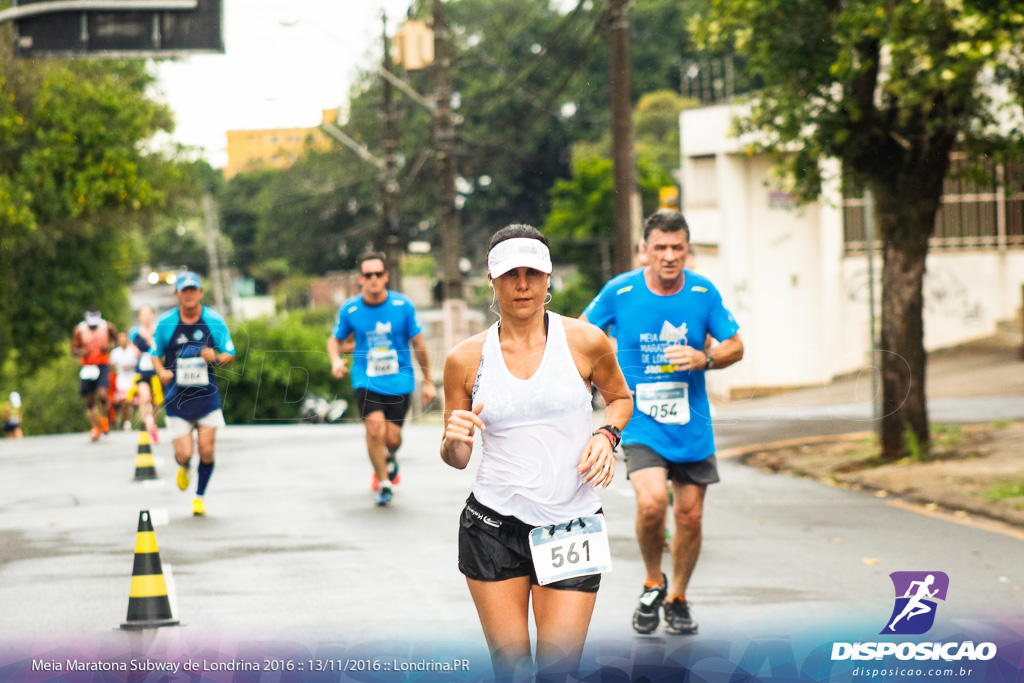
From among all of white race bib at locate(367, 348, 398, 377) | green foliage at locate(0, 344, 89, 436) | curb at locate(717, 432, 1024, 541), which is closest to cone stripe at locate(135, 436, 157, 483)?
white race bib at locate(367, 348, 398, 377)

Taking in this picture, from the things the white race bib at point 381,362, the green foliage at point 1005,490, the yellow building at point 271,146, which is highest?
the yellow building at point 271,146

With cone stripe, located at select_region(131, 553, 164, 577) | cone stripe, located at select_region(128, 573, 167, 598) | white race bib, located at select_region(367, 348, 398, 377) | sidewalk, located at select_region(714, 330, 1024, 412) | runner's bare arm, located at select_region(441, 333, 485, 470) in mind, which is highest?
runner's bare arm, located at select_region(441, 333, 485, 470)

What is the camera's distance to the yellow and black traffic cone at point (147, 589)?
6641 mm

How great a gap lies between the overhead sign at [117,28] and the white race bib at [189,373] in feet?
8.06

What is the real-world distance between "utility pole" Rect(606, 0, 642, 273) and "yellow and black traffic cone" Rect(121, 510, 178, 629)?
33.1ft

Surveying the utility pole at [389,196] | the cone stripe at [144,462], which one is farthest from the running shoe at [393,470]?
the utility pole at [389,196]

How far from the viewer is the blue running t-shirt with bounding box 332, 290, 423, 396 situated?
1062 centimetres

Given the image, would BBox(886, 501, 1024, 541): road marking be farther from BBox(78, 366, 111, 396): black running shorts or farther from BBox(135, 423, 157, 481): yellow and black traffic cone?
BBox(78, 366, 111, 396): black running shorts

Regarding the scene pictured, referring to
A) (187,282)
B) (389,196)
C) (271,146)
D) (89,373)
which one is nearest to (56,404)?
(271,146)

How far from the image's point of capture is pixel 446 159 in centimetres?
2273

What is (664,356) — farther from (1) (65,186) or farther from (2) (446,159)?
(2) (446,159)

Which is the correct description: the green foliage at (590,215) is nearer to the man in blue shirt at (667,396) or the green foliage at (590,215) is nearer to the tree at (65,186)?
the tree at (65,186)

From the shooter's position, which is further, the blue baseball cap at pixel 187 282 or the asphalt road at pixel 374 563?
the blue baseball cap at pixel 187 282

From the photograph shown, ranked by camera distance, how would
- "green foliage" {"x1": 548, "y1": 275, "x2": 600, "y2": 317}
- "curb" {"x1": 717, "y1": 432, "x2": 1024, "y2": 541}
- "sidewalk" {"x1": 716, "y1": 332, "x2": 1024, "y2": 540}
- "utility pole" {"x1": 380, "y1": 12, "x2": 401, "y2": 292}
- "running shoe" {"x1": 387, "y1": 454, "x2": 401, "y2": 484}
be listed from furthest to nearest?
"green foliage" {"x1": 548, "y1": 275, "x2": 600, "y2": 317}
"utility pole" {"x1": 380, "y1": 12, "x2": 401, "y2": 292}
"running shoe" {"x1": 387, "y1": 454, "x2": 401, "y2": 484}
"sidewalk" {"x1": 716, "y1": 332, "x2": 1024, "y2": 540}
"curb" {"x1": 717, "y1": 432, "x2": 1024, "y2": 541}
